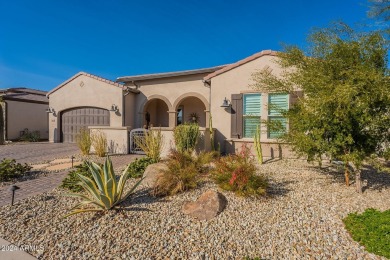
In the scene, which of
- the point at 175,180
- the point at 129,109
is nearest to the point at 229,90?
the point at 175,180

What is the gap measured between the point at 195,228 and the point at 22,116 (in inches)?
818

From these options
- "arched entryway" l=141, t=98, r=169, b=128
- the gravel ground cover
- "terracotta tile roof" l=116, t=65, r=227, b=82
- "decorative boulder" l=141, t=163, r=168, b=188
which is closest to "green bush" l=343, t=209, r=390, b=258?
the gravel ground cover

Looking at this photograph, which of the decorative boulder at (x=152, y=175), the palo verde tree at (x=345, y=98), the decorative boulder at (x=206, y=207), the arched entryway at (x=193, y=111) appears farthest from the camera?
the arched entryway at (x=193, y=111)

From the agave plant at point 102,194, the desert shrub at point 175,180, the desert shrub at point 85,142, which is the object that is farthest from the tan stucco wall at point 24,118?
the desert shrub at point 175,180

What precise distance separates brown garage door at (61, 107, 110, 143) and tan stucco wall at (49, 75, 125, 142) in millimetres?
332

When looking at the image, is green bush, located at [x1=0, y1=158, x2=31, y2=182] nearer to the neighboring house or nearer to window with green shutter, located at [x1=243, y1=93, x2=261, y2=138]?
window with green shutter, located at [x1=243, y1=93, x2=261, y2=138]

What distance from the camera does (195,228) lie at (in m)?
3.38

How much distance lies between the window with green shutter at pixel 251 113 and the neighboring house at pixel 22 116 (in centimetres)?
Result: 1761

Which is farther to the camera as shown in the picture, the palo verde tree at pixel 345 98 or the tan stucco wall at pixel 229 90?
the tan stucco wall at pixel 229 90

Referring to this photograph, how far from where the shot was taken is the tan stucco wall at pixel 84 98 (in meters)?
13.3

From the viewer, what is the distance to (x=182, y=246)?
2957 mm

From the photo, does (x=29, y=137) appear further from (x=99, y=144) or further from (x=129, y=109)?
(x=99, y=144)

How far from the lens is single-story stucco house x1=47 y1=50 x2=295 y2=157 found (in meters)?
8.88

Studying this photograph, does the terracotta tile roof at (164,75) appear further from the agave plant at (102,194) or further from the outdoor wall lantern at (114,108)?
the agave plant at (102,194)
